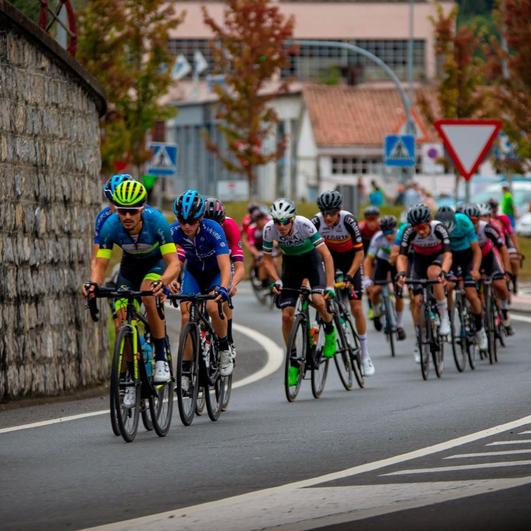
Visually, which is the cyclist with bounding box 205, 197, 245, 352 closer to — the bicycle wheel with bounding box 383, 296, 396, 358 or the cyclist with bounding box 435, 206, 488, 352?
the cyclist with bounding box 435, 206, 488, 352

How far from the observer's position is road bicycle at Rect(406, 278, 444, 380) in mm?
18031

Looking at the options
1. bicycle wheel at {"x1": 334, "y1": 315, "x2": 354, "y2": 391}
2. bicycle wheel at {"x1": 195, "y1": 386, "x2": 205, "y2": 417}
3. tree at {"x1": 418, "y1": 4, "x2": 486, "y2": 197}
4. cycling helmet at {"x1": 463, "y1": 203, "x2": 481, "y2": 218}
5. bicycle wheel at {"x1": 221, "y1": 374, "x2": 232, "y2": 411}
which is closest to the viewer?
bicycle wheel at {"x1": 195, "y1": 386, "x2": 205, "y2": 417}

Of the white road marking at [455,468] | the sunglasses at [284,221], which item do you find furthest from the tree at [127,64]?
the white road marking at [455,468]

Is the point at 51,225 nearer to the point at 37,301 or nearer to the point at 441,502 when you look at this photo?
the point at 37,301

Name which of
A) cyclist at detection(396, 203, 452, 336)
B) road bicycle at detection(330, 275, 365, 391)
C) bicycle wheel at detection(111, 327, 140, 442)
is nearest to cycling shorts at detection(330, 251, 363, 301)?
cyclist at detection(396, 203, 452, 336)

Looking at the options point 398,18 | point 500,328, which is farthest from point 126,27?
point 398,18

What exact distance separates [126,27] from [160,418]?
26.7 metres

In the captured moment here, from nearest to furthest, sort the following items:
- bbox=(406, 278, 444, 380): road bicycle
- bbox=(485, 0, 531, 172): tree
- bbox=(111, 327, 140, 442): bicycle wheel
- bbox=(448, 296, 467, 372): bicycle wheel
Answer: bbox=(111, 327, 140, 442): bicycle wheel
bbox=(406, 278, 444, 380): road bicycle
bbox=(448, 296, 467, 372): bicycle wheel
bbox=(485, 0, 531, 172): tree

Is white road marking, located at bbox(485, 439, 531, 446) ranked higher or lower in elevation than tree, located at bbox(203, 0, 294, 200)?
lower

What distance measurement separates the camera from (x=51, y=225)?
628 inches

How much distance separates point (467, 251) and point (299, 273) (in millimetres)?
4287

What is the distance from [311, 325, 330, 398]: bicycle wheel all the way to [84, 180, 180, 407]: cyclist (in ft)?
11.0

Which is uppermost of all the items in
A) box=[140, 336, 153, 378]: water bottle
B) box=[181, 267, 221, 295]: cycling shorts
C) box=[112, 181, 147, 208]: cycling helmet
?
box=[112, 181, 147, 208]: cycling helmet

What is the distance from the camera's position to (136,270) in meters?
12.8
